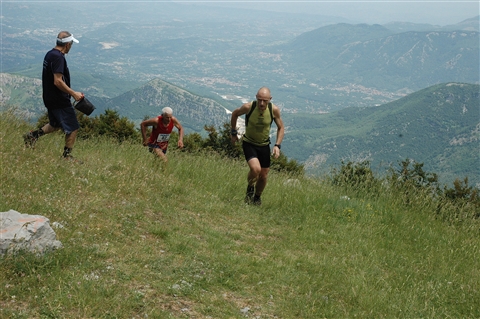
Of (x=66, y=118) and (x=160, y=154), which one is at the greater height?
(x=66, y=118)

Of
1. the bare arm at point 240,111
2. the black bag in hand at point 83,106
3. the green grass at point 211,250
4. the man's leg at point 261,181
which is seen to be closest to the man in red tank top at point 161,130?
the green grass at point 211,250

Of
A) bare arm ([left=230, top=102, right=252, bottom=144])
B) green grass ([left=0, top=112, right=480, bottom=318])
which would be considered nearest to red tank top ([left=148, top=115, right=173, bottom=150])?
green grass ([left=0, top=112, right=480, bottom=318])

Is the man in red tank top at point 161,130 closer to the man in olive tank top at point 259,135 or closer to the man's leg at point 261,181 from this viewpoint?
the man in olive tank top at point 259,135

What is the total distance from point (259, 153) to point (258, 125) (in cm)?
54

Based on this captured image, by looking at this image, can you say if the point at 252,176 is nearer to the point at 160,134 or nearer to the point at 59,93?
the point at 160,134

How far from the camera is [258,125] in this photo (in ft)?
25.8

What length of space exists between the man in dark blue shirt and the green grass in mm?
411

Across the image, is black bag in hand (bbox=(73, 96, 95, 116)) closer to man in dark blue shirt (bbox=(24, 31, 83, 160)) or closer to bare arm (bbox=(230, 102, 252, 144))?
man in dark blue shirt (bbox=(24, 31, 83, 160))

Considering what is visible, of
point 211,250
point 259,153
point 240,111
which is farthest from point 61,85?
point 211,250

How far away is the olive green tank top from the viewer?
7812mm

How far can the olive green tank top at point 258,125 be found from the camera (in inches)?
308

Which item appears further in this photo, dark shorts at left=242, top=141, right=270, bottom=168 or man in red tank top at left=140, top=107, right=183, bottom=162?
man in red tank top at left=140, top=107, right=183, bottom=162

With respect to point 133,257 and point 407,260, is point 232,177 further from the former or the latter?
point 133,257

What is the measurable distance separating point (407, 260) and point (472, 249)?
1.40 metres
